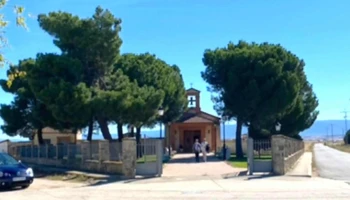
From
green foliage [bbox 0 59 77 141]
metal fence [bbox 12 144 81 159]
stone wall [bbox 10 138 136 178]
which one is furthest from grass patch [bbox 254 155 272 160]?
green foliage [bbox 0 59 77 141]

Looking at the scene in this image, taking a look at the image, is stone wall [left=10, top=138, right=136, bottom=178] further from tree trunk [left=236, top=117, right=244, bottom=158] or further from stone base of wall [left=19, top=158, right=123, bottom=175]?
tree trunk [left=236, top=117, right=244, bottom=158]

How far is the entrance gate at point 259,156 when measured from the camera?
79.5ft

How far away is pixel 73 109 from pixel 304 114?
35.5 meters

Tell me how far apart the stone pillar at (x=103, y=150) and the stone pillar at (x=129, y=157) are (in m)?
2.09

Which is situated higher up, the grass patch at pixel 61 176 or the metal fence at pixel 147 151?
the metal fence at pixel 147 151

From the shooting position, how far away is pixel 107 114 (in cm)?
2933

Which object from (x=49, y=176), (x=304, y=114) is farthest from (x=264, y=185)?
(x=304, y=114)

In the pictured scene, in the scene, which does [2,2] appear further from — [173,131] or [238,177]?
[173,131]

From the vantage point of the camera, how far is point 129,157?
23.4m

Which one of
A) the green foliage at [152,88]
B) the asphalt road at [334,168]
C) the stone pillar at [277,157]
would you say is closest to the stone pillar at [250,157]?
the stone pillar at [277,157]

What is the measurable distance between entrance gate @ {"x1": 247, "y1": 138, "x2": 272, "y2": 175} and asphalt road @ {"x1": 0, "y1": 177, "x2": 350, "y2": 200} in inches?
81.6

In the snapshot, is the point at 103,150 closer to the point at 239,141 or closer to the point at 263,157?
the point at 263,157

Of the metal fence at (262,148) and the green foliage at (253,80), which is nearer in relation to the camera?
the metal fence at (262,148)

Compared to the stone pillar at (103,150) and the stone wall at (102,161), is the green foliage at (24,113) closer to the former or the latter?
the stone wall at (102,161)
